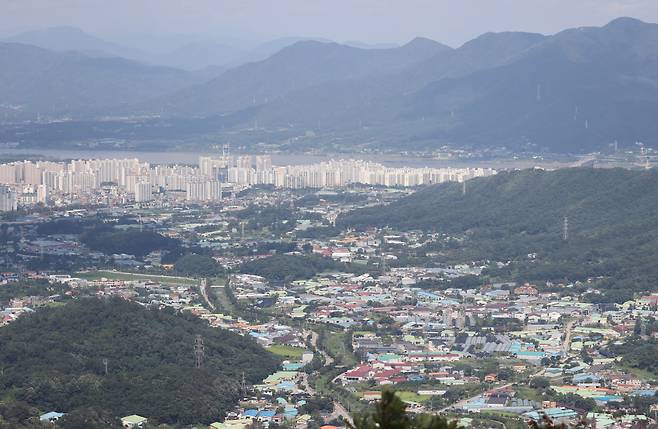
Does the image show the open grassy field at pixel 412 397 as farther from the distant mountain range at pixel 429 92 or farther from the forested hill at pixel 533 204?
the distant mountain range at pixel 429 92

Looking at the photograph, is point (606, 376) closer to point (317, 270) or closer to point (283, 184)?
point (317, 270)

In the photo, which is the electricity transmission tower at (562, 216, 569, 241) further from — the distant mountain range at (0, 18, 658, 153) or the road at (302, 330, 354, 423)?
the distant mountain range at (0, 18, 658, 153)

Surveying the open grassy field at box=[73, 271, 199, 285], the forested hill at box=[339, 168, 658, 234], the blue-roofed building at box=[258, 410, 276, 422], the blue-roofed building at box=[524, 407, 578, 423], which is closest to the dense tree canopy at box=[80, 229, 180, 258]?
the open grassy field at box=[73, 271, 199, 285]

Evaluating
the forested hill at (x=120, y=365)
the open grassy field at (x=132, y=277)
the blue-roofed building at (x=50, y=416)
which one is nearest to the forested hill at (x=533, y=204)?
the open grassy field at (x=132, y=277)

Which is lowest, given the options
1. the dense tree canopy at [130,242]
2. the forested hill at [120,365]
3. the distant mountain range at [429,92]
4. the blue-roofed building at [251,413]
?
the blue-roofed building at [251,413]

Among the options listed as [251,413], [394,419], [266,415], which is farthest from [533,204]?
[394,419]

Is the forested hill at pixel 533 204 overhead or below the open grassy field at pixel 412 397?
overhead

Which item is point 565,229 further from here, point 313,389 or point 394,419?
point 394,419

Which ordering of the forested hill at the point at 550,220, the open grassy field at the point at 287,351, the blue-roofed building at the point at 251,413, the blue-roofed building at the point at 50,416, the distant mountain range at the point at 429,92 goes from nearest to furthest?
the blue-roofed building at the point at 50,416 → the blue-roofed building at the point at 251,413 → the open grassy field at the point at 287,351 → the forested hill at the point at 550,220 → the distant mountain range at the point at 429,92
